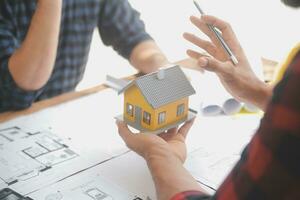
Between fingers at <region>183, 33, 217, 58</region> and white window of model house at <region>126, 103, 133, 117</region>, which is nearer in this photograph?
white window of model house at <region>126, 103, 133, 117</region>

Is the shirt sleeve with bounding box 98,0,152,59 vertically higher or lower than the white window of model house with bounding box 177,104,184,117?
higher

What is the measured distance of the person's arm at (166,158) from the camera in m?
0.60

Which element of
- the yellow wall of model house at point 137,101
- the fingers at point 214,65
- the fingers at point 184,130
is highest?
the fingers at point 214,65

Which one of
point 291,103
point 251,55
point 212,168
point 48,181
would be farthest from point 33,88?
point 291,103

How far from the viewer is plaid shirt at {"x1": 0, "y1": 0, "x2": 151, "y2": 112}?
0.99 metres

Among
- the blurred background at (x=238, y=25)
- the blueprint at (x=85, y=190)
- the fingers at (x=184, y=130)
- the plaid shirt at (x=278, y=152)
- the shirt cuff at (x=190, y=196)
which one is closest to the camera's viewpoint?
the plaid shirt at (x=278, y=152)

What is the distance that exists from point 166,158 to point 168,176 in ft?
0.15

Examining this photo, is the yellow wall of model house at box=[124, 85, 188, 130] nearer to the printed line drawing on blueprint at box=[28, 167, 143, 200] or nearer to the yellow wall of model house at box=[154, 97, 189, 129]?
the yellow wall of model house at box=[154, 97, 189, 129]

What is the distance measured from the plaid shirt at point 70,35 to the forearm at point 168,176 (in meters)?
0.43

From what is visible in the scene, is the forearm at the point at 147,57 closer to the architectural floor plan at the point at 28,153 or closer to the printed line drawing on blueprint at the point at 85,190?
the architectural floor plan at the point at 28,153

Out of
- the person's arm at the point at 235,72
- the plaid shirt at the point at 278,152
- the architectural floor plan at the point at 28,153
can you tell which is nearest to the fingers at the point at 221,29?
the person's arm at the point at 235,72

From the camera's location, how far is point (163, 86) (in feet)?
2.51

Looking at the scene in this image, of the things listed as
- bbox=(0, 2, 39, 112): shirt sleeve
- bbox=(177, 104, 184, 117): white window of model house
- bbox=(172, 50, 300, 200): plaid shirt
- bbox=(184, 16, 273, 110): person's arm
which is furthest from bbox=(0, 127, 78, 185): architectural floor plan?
bbox=(172, 50, 300, 200): plaid shirt

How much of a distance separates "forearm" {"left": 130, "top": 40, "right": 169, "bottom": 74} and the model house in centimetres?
38
